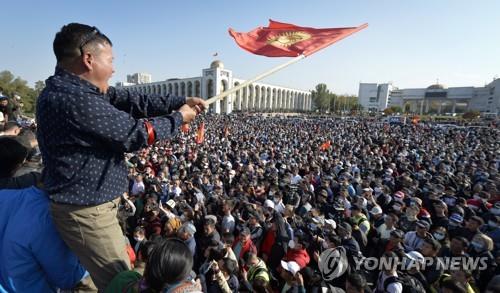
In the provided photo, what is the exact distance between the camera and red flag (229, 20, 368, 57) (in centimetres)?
432

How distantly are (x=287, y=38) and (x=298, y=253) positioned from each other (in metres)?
3.33

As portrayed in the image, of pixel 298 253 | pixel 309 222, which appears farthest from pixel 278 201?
pixel 298 253

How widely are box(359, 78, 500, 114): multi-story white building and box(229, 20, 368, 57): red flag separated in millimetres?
102333

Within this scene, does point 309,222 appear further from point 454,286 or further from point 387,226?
point 454,286

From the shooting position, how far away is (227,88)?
212ft

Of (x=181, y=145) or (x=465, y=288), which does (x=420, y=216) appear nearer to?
(x=465, y=288)

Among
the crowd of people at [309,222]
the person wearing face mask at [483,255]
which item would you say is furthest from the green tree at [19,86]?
the person wearing face mask at [483,255]

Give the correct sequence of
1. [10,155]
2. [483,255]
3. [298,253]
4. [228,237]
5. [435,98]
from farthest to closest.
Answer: [435,98]
[228,237]
[298,253]
[483,255]
[10,155]

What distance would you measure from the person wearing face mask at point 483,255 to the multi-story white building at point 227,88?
171 feet

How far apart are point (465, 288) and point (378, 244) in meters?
1.81

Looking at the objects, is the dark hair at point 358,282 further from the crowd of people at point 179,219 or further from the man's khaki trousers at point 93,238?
the man's khaki trousers at point 93,238

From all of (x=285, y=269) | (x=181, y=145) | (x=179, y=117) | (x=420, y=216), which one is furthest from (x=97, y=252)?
(x=181, y=145)

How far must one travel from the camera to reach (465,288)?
119 inches

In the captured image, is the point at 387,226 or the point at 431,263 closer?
the point at 431,263
